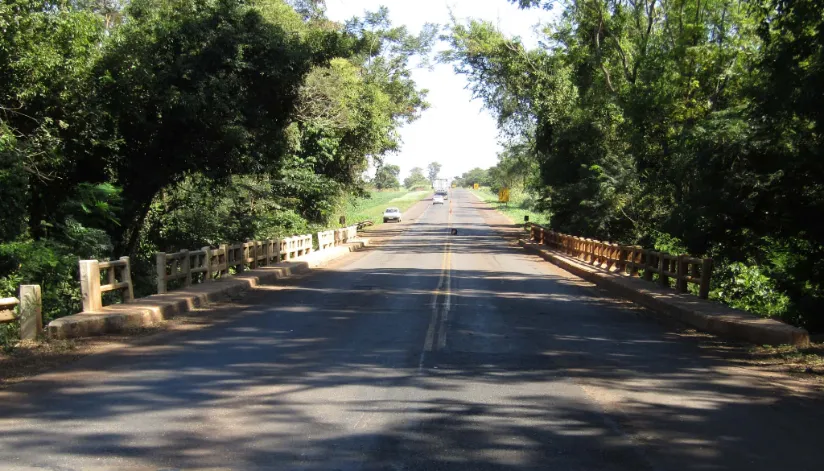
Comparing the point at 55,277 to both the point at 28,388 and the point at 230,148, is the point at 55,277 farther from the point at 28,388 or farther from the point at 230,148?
the point at 28,388

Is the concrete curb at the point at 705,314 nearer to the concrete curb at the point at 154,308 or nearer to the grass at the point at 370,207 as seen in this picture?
the concrete curb at the point at 154,308

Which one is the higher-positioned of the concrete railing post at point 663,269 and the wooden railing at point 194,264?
the wooden railing at point 194,264

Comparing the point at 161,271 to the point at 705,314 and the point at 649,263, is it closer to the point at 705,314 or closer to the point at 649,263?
the point at 705,314

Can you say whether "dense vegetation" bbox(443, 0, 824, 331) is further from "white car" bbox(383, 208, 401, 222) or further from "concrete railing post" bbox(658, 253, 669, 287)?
"white car" bbox(383, 208, 401, 222)

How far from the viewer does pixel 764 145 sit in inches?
567

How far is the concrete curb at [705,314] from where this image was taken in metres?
11.2

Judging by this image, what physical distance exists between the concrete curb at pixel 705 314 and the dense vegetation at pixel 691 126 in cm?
149

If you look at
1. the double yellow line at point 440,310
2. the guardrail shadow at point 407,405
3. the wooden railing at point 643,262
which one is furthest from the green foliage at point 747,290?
the guardrail shadow at point 407,405

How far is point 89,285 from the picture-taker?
12.0 metres

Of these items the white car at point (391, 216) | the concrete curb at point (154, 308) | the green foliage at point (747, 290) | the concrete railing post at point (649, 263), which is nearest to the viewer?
the concrete curb at point (154, 308)

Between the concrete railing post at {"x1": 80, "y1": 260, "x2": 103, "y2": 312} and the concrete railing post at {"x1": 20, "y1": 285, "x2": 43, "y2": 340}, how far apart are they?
4.62 ft

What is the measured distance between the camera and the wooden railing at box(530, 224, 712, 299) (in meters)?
16.3

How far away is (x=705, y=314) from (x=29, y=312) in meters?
11.0

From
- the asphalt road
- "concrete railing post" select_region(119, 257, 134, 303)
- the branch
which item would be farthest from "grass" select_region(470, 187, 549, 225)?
the asphalt road
